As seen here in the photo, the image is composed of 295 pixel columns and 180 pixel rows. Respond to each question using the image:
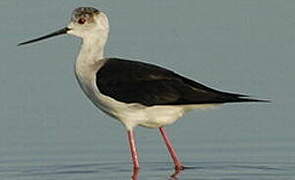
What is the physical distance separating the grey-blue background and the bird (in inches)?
20.2

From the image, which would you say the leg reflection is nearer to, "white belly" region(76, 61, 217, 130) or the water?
the water

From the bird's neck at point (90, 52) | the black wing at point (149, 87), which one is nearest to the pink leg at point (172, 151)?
the black wing at point (149, 87)

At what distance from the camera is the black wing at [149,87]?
1253 cm

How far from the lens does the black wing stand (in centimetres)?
1253

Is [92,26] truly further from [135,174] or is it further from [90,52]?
[135,174]

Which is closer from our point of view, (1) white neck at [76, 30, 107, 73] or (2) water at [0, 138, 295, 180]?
(2) water at [0, 138, 295, 180]

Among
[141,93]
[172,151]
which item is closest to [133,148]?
[172,151]

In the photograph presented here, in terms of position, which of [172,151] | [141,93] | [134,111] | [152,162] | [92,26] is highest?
[92,26]

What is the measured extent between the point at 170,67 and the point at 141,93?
2.52 m

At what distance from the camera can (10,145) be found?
1366 cm

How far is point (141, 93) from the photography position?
12.7 metres

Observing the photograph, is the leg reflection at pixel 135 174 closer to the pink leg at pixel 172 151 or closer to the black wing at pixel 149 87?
the pink leg at pixel 172 151

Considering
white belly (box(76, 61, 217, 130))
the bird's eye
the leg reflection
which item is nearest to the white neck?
the bird's eye

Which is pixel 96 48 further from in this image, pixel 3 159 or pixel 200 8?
pixel 200 8
